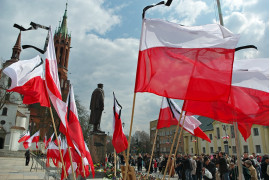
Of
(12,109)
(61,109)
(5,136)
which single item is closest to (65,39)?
(12,109)

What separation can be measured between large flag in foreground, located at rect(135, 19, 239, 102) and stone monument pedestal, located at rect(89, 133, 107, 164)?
815 centimetres

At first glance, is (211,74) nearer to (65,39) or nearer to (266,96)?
(266,96)

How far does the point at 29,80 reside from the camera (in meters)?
5.82

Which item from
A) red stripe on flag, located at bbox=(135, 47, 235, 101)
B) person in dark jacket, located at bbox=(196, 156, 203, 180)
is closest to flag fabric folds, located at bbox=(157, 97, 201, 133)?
red stripe on flag, located at bbox=(135, 47, 235, 101)

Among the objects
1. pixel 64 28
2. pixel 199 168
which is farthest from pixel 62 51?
pixel 199 168

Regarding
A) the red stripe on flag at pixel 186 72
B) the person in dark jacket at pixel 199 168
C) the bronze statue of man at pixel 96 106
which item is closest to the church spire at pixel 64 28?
the bronze statue of man at pixel 96 106

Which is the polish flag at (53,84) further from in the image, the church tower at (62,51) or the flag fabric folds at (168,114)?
the church tower at (62,51)

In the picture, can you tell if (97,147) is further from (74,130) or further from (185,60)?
(185,60)

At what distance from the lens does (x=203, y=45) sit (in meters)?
4.64

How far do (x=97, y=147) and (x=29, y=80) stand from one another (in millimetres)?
7042

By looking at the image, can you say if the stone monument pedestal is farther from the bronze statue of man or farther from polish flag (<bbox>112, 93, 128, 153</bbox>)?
polish flag (<bbox>112, 93, 128, 153</bbox>)

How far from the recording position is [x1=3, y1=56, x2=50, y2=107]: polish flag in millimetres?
5561

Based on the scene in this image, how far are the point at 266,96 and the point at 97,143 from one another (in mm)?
8811

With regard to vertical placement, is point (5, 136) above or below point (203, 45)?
below
